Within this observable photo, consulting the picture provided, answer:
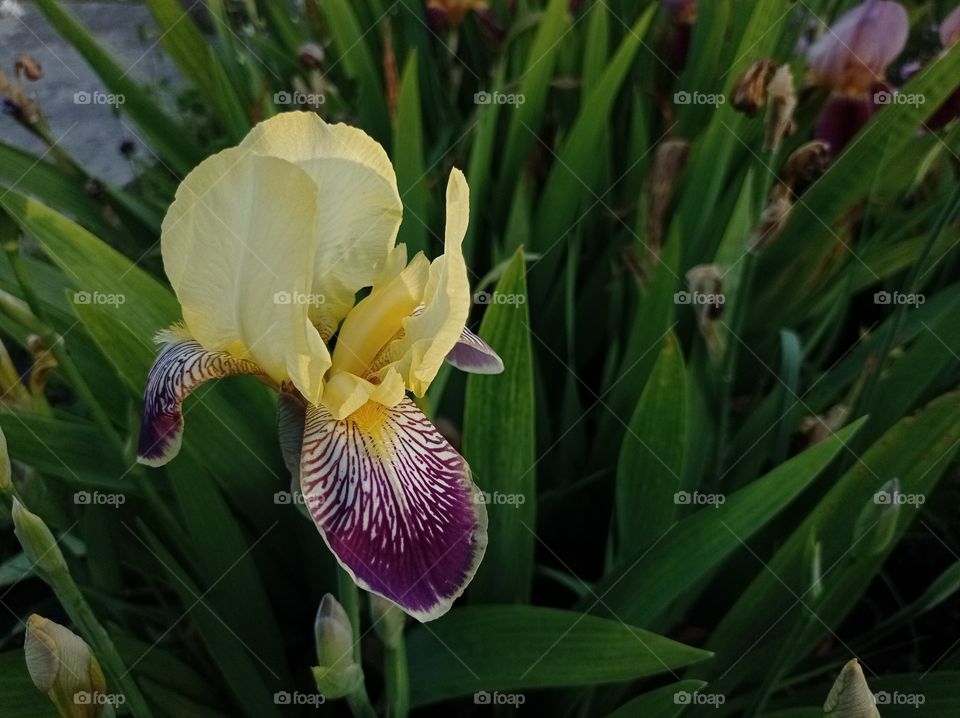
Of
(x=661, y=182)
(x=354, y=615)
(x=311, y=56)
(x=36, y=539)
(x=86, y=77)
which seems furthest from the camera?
(x=86, y=77)

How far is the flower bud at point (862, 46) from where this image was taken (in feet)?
4.28

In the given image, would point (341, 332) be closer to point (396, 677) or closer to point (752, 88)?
point (396, 677)

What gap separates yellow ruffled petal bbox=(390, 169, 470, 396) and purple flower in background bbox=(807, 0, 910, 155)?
39.4 inches

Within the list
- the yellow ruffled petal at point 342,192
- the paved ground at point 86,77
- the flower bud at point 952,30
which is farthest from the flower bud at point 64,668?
the paved ground at point 86,77

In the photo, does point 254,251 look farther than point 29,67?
No

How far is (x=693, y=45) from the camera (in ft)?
5.07

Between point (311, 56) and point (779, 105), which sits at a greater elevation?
point (311, 56)

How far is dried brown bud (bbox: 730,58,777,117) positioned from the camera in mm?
1021

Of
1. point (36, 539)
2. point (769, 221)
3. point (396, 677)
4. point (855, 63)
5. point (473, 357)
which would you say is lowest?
point (396, 677)

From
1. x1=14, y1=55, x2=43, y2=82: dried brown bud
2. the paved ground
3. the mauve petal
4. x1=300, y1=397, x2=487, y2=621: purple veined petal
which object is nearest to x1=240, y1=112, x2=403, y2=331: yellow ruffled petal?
x1=300, y1=397, x2=487, y2=621: purple veined petal

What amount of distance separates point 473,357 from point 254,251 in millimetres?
211

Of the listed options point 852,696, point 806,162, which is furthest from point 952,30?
point 852,696

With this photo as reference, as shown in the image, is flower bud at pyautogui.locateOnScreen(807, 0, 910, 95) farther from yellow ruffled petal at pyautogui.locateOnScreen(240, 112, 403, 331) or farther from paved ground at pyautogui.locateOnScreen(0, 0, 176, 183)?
paved ground at pyautogui.locateOnScreen(0, 0, 176, 183)

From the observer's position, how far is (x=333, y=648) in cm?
58
